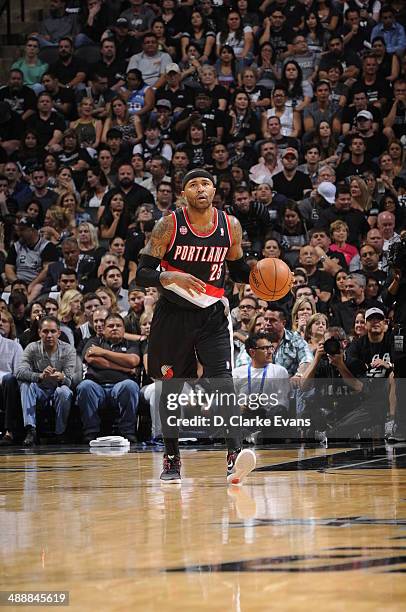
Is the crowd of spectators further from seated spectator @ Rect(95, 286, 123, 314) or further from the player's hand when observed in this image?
the player's hand

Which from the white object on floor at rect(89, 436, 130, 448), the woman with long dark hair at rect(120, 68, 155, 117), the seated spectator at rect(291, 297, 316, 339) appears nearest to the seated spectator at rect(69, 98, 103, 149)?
the woman with long dark hair at rect(120, 68, 155, 117)

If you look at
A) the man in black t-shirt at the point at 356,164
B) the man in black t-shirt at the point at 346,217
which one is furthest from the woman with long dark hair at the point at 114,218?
the man in black t-shirt at the point at 356,164

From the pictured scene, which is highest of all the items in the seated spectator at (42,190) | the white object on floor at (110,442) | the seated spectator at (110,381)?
the seated spectator at (42,190)

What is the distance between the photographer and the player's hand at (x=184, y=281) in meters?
6.20

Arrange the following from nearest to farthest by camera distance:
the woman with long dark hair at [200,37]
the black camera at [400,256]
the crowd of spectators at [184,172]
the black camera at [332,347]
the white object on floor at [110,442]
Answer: the black camera at [400,256], the black camera at [332,347], the white object on floor at [110,442], the crowd of spectators at [184,172], the woman with long dark hair at [200,37]

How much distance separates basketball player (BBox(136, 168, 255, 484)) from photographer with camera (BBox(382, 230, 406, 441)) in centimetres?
255

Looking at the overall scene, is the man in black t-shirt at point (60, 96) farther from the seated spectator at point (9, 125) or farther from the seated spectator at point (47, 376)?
the seated spectator at point (47, 376)

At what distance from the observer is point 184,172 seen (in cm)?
1309

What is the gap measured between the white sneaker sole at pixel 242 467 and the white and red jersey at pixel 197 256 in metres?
0.94

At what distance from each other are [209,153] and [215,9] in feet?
9.35

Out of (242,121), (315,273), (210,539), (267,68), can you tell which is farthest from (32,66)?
(210,539)

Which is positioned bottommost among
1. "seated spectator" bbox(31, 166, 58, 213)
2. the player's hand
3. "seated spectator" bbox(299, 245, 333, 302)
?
"seated spectator" bbox(299, 245, 333, 302)

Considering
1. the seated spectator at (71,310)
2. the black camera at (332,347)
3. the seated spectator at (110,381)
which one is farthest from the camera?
the seated spectator at (71,310)

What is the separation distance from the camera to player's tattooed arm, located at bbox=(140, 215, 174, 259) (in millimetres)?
6387
